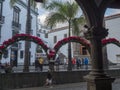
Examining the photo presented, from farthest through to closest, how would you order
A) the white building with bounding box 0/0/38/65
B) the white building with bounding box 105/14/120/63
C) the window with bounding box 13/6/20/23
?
the white building with bounding box 105/14/120/63, the window with bounding box 13/6/20/23, the white building with bounding box 0/0/38/65

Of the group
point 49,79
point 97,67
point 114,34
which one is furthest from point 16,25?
point 97,67

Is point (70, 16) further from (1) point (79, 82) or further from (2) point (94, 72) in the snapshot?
(2) point (94, 72)

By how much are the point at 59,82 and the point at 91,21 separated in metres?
10.7

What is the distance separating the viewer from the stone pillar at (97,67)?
7797 millimetres

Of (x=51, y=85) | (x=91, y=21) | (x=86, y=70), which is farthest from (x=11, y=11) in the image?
(x=91, y=21)

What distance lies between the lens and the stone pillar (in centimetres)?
780

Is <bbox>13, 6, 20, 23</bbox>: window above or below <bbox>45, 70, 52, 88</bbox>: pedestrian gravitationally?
above

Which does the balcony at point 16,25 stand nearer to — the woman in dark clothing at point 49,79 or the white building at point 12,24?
the white building at point 12,24

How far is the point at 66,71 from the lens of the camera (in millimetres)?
19031

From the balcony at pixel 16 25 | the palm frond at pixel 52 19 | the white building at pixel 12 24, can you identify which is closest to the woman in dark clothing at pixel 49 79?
the palm frond at pixel 52 19

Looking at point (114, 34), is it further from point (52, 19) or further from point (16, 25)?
point (52, 19)

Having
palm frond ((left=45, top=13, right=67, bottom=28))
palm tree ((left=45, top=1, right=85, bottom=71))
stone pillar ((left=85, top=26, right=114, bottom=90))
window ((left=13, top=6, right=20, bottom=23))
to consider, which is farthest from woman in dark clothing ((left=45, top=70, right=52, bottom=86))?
window ((left=13, top=6, right=20, bottom=23))

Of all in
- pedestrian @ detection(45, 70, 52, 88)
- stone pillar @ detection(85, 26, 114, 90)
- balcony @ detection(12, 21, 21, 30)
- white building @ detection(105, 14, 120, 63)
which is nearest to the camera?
stone pillar @ detection(85, 26, 114, 90)

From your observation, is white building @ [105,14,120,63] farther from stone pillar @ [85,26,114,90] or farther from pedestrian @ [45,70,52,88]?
stone pillar @ [85,26,114,90]
